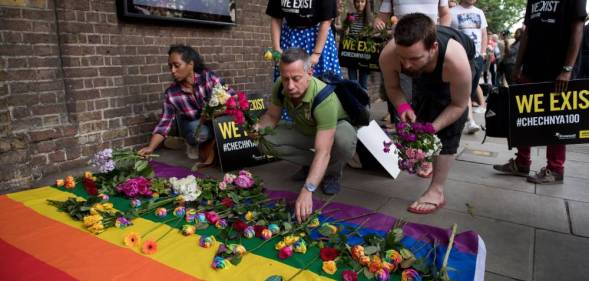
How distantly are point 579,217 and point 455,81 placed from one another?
1.23m

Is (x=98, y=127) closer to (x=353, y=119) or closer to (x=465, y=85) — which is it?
(x=353, y=119)

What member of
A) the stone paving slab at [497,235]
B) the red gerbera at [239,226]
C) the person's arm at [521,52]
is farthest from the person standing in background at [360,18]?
the red gerbera at [239,226]

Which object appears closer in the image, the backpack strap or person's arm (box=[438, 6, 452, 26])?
the backpack strap

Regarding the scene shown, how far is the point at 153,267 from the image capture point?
190 cm

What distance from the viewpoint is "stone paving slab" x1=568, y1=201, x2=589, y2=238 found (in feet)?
7.66

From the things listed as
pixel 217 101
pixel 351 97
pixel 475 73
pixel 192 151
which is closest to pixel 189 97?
Result: pixel 192 151

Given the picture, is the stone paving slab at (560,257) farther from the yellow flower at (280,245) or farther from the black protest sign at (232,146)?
the black protest sign at (232,146)

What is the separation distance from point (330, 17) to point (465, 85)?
4.62ft

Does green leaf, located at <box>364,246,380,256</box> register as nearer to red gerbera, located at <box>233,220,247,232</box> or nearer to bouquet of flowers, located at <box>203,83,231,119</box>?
red gerbera, located at <box>233,220,247,232</box>

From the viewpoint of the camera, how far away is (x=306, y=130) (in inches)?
112

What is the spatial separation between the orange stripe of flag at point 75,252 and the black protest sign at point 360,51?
344 cm

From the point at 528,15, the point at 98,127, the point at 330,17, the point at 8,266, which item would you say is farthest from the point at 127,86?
the point at 528,15

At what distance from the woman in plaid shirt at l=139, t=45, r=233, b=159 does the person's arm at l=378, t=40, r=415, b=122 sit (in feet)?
5.12

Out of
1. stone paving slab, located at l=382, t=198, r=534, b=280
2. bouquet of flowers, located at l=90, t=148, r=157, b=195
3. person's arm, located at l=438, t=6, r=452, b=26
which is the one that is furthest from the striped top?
bouquet of flowers, located at l=90, t=148, r=157, b=195
